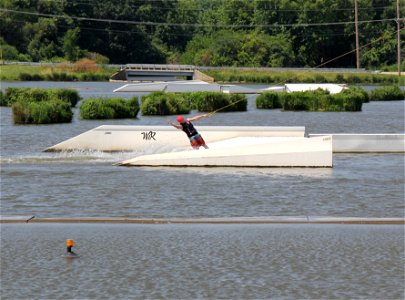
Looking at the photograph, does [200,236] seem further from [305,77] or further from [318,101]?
[305,77]

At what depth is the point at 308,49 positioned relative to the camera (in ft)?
543

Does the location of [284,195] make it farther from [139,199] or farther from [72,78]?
[72,78]

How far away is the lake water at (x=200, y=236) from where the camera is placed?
13.4 meters

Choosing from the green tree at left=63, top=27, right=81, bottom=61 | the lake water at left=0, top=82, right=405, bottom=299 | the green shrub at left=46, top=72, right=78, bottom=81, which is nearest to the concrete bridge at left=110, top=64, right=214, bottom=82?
the green shrub at left=46, top=72, right=78, bottom=81

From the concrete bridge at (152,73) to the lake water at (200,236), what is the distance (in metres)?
102

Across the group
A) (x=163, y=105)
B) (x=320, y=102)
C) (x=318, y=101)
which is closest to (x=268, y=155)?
(x=163, y=105)

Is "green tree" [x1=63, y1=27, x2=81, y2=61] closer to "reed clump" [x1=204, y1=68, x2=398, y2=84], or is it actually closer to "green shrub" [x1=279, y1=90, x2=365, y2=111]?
"reed clump" [x1=204, y1=68, x2=398, y2=84]

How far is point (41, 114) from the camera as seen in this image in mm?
48656

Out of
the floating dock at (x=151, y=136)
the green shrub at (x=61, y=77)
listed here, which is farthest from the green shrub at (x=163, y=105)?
the green shrub at (x=61, y=77)

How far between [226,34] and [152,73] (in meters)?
31.7

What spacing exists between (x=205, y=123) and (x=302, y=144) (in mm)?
23701

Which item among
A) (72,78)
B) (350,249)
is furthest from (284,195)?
(72,78)

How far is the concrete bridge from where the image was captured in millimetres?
132625

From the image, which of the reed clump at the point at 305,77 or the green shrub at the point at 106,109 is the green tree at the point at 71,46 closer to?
the reed clump at the point at 305,77
